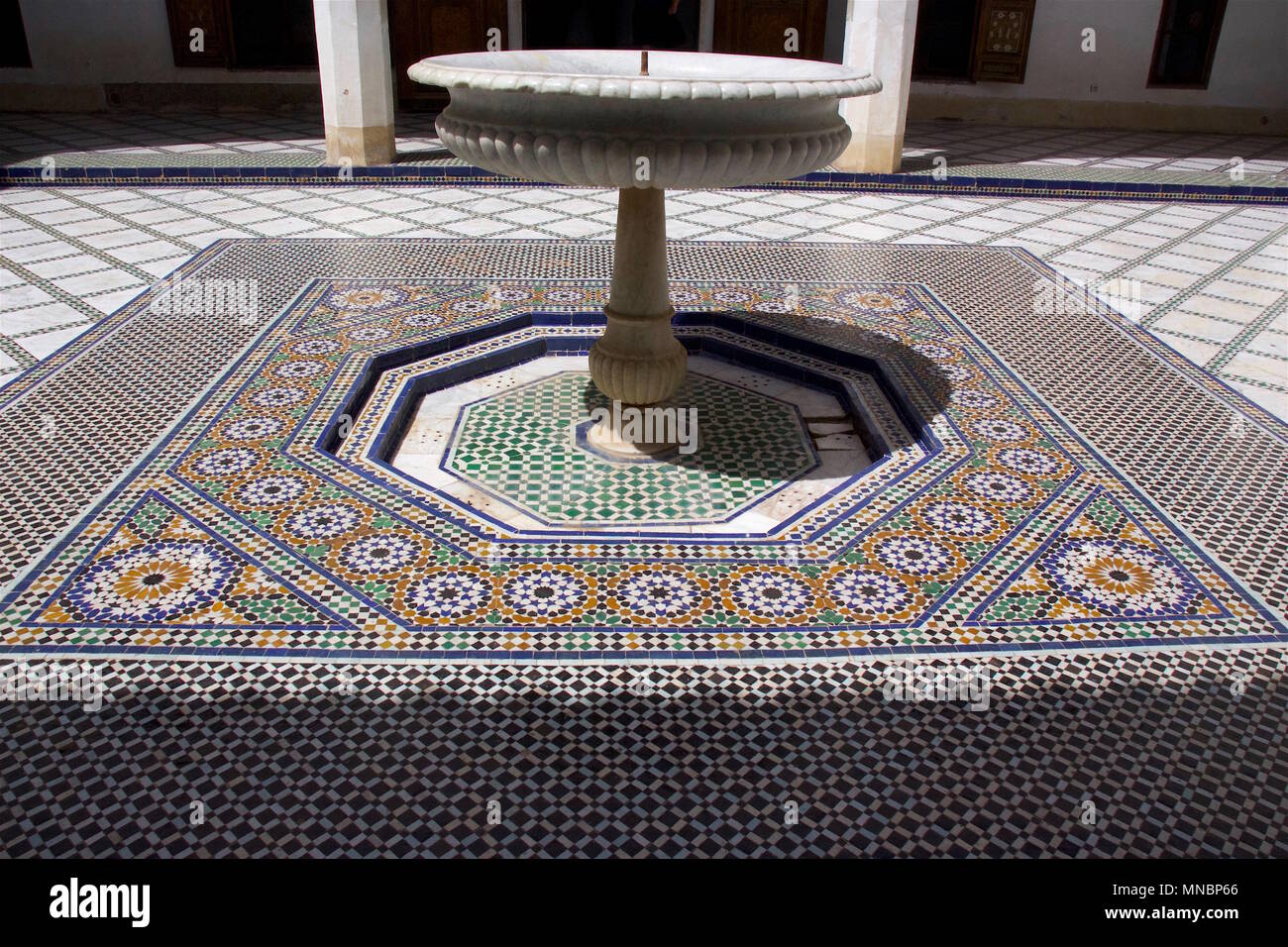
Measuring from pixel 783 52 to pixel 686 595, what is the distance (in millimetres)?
5957

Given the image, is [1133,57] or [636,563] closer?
[636,563]

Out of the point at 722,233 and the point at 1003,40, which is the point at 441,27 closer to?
the point at 722,233

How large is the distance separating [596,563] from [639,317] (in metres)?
0.64

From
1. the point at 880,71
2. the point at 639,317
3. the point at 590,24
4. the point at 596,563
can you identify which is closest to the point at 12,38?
the point at 590,24

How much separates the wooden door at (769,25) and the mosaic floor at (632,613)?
4.56 meters

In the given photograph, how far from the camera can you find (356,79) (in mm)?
4820

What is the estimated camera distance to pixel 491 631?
1.55 m

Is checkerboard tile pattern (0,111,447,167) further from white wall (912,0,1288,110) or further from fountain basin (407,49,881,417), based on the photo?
white wall (912,0,1288,110)

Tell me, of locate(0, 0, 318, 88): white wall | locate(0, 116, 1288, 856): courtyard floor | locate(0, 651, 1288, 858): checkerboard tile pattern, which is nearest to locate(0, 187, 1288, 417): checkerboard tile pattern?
locate(0, 116, 1288, 856): courtyard floor

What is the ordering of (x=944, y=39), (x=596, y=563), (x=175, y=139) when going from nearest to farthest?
(x=596, y=563) → (x=175, y=139) → (x=944, y=39)

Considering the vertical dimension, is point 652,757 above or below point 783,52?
below

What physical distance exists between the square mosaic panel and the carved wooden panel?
5.12 metres
